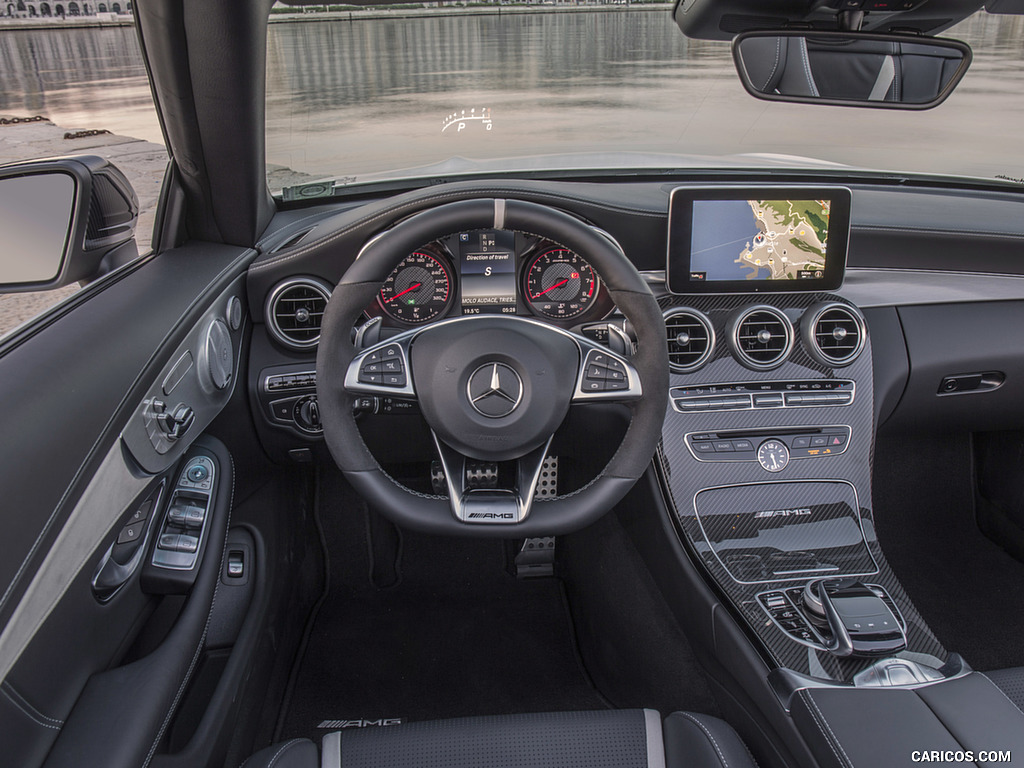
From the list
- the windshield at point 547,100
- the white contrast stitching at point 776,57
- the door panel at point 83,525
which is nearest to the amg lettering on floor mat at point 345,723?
the door panel at point 83,525

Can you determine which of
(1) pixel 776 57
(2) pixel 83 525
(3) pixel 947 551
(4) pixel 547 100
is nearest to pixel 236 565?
(2) pixel 83 525

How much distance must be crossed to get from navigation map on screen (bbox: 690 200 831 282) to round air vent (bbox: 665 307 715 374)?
110mm

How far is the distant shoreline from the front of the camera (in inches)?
62.9

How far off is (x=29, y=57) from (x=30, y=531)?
114 cm

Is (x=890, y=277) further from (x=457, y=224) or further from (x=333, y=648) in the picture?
(x=333, y=648)

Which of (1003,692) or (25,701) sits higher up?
(25,701)

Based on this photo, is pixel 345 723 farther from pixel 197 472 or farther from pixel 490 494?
pixel 490 494

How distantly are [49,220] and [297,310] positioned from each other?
61 centimetres

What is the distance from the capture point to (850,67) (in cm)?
192

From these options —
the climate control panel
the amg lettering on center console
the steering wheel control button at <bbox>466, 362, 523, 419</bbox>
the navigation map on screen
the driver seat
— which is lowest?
the driver seat

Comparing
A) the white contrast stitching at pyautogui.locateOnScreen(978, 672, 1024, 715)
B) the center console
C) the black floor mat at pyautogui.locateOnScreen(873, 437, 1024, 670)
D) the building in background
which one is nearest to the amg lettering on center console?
the center console

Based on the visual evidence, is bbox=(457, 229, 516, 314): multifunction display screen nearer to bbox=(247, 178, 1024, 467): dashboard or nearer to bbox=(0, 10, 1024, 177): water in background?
bbox=(247, 178, 1024, 467): dashboard

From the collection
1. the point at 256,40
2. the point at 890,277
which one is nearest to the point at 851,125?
the point at 890,277

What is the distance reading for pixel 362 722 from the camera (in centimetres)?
208
